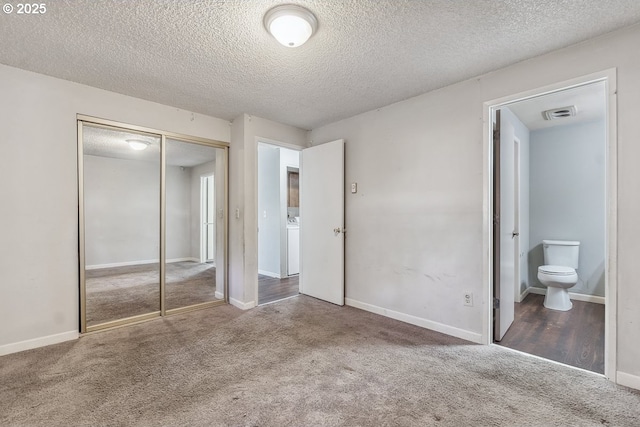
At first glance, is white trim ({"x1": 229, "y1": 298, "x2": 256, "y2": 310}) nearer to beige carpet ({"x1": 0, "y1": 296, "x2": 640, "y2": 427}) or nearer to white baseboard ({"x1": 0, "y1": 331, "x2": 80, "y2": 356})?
beige carpet ({"x1": 0, "y1": 296, "x2": 640, "y2": 427})

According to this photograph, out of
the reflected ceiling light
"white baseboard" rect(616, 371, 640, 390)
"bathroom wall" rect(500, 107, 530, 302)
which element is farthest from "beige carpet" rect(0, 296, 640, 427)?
"bathroom wall" rect(500, 107, 530, 302)

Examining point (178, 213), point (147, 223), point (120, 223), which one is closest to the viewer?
point (120, 223)

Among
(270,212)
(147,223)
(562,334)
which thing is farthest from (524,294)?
(147,223)

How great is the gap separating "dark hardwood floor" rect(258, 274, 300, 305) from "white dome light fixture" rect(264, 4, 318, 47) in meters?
3.02

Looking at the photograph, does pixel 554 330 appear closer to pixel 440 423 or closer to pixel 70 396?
pixel 440 423

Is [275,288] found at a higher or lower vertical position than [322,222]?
lower

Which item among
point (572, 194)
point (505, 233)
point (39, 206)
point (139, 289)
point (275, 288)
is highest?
point (572, 194)

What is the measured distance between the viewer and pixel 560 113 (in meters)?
3.42

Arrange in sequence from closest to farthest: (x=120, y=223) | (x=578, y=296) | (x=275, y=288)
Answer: (x=120, y=223), (x=578, y=296), (x=275, y=288)

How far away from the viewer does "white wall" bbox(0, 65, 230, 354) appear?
2.31m

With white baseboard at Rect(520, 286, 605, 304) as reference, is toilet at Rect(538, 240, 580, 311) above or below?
above

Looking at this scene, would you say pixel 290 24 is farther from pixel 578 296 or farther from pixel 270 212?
pixel 578 296

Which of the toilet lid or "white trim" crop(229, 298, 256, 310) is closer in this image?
the toilet lid

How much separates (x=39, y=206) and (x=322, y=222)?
9.26ft
